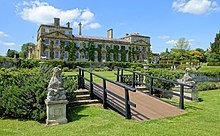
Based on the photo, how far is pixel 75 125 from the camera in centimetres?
542

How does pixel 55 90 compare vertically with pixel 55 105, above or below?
above

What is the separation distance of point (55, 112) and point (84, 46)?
46490 mm

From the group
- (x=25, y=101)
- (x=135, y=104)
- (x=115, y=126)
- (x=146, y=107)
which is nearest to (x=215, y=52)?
(x=146, y=107)

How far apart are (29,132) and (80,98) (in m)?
3.08

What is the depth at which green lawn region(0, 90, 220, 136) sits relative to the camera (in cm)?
490

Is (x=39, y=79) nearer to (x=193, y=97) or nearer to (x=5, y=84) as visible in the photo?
(x=5, y=84)

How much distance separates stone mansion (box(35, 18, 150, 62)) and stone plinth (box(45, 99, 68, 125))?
41199 mm

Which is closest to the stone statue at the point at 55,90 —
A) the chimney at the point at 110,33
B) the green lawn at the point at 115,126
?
the green lawn at the point at 115,126

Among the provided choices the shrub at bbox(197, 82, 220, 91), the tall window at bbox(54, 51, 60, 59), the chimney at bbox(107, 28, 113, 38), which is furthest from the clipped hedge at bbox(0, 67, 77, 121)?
the chimney at bbox(107, 28, 113, 38)

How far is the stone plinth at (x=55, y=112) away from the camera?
5.59 metres

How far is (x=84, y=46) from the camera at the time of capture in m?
51.5

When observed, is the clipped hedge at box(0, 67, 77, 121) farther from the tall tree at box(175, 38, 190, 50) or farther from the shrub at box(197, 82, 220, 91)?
the tall tree at box(175, 38, 190, 50)

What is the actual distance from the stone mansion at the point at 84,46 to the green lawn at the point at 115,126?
41.0 metres

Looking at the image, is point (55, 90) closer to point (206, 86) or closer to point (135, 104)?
point (135, 104)
